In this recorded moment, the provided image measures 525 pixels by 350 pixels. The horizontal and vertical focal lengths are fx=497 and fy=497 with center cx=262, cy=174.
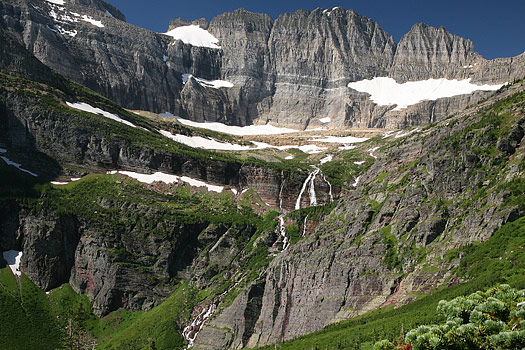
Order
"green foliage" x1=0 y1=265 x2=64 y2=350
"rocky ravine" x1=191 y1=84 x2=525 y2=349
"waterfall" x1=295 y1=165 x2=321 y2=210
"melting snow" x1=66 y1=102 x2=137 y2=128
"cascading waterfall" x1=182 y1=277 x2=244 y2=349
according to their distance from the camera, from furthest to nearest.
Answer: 1. "melting snow" x1=66 y1=102 x2=137 y2=128
2. "waterfall" x1=295 y1=165 x2=321 y2=210
3. "cascading waterfall" x1=182 y1=277 x2=244 y2=349
4. "green foliage" x1=0 y1=265 x2=64 y2=350
5. "rocky ravine" x1=191 y1=84 x2=525 y2=349

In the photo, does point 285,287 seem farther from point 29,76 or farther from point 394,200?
point 29,76

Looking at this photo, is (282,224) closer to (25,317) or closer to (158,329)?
(158,329)

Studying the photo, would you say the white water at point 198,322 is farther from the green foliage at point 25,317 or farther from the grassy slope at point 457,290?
the grassy slope at point 457,290

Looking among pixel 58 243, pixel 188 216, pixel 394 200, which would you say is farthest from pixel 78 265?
pixel 394 200

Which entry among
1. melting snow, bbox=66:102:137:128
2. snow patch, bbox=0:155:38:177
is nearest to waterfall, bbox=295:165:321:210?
melting snow, bbox=66:102:137:128

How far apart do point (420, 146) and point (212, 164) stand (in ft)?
253

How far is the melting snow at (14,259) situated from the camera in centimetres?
12249

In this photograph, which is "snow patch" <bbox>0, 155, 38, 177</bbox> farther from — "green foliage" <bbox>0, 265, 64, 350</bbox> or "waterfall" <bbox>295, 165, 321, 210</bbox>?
"waterfall" <bbox>295, 165, 321, 210</bbox>

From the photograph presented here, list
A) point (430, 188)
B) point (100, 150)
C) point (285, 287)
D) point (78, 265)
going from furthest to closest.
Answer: point (100, 150) < point (78, 265) < point (285, 287) < point (430, 188)

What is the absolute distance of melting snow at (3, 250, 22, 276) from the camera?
12249 centimetres

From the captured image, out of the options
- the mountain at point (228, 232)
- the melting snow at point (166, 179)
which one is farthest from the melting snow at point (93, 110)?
the melting snow at point (166, 179)

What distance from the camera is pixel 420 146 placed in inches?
4441

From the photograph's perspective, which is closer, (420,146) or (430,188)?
(430,188)

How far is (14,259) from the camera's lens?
411ft
